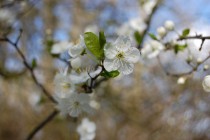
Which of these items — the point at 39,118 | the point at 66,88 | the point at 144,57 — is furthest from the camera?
the point at 39,118

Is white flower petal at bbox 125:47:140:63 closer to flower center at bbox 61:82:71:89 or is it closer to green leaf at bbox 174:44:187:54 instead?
flower center at bbox 61:82:71:89

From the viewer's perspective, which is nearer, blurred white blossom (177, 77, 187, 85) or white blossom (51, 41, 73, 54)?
blurred white blossom (177, 77, 187, 85)

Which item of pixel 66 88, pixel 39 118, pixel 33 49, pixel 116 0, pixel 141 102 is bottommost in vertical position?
pixel 66 88

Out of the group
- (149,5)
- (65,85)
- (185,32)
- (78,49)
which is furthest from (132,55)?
(149,5)

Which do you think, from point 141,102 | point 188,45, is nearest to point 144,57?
point 188,45

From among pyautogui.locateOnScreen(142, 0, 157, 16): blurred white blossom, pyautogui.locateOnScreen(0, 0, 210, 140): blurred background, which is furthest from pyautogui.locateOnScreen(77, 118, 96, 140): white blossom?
pyautogui.locateOnScreen(142, 0, 157, 16): blurred white blossom

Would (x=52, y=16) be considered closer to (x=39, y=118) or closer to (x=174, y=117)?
(x=39, y=118)

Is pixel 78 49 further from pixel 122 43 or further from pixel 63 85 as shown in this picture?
pixel 63 85

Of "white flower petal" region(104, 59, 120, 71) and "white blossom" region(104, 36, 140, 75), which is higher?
"white blossom" region(104, 36, 140, 75)
